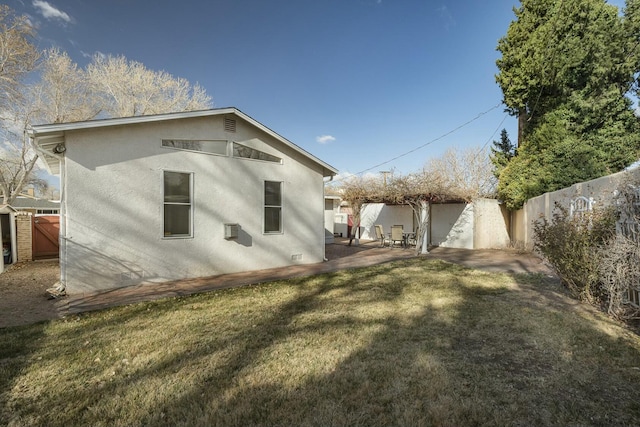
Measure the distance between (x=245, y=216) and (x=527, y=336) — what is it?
691cm

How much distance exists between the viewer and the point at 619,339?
12.5 feet

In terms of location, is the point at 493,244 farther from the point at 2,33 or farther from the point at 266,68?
the point at 2,33

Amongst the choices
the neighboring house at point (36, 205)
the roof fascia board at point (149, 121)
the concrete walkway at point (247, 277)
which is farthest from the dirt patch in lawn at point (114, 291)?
the neighboring house at point (36, 205)

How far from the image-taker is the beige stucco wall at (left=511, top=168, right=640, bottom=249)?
5.20 metres

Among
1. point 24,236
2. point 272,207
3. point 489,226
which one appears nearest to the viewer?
point 272,207

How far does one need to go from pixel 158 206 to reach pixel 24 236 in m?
6.95

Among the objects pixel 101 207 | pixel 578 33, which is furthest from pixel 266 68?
pixel 578 33

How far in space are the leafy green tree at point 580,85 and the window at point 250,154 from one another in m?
10.6

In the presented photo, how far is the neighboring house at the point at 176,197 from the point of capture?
6383 mm

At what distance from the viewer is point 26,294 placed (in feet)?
20.8

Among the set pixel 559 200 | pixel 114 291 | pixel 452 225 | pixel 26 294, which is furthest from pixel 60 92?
pixel 559 200

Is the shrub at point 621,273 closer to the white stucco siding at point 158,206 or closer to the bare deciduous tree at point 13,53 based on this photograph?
the white stucco siding at point 158,206

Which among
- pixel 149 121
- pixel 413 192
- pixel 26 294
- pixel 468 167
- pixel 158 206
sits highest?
pixel 468 167

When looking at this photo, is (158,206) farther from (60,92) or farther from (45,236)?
(60,92)
